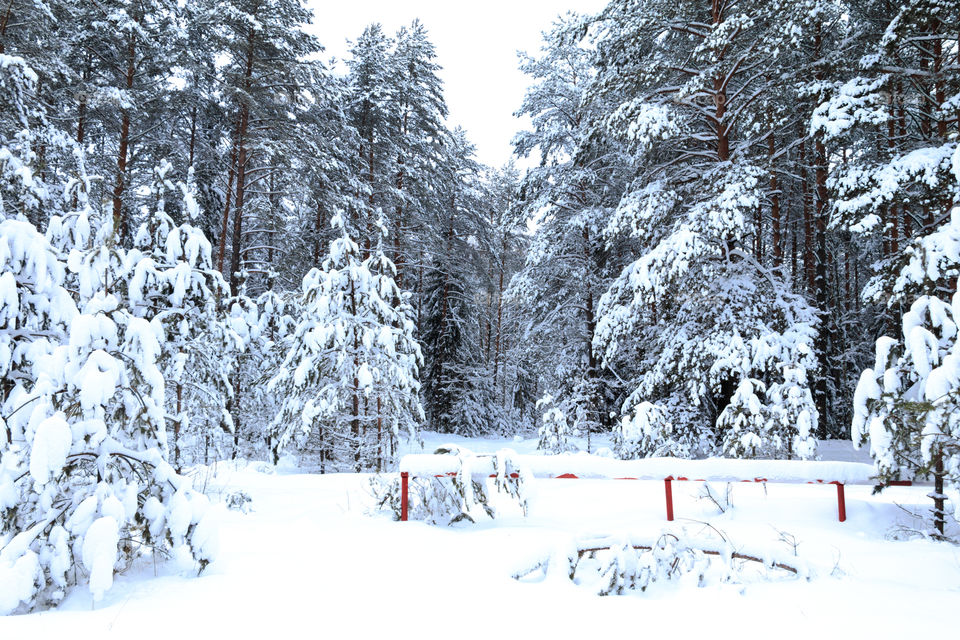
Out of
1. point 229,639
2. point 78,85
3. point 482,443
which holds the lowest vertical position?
point 482,443

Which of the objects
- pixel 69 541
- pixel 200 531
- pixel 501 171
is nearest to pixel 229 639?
pixel 200 531

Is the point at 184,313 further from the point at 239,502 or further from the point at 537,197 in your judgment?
the point at 537,197

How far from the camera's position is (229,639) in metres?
2.95

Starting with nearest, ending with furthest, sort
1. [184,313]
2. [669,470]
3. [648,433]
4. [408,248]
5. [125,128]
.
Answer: [669,470]
[184,313]
[648,433]
[125,128]
[408,248]

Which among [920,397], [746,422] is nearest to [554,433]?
[746,422]

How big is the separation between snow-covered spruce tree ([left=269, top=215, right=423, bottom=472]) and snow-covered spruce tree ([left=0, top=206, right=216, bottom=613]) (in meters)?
5.24

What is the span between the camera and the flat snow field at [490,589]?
10.1 ft

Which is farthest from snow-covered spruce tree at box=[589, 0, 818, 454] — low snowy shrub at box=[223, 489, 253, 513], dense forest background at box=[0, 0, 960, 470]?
low snowy shrub at box=[223, 489, 253, 513]

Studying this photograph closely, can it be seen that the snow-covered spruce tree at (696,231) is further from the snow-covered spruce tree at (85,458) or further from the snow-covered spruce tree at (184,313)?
the snow-covered spruce tree at (85,458)

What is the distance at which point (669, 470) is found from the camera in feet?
18.0

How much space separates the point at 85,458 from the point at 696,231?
8912 mm

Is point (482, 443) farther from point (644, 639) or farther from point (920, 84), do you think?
point (644, 639)

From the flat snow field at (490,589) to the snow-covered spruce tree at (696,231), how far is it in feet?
14.7

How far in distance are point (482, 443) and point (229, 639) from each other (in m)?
18.2
